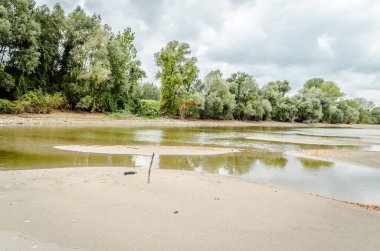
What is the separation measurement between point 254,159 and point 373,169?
22.4 feet

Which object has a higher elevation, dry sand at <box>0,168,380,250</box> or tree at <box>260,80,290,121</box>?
tree at <box>260,80,290,121</box>

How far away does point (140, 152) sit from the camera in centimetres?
2056

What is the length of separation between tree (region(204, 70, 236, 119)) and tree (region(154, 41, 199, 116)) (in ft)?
13.5

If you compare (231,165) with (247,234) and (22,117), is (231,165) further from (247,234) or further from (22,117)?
(22,117)

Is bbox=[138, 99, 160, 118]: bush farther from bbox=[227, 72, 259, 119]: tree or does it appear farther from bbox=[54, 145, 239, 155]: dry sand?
bbox=[54, 145, 239, 155]: dry sand

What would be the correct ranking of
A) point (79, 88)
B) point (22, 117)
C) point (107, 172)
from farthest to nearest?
1. point (79, 88)
2. point (22, 117)
3. point (107, 172)

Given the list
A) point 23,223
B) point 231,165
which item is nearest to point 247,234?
point 23,223

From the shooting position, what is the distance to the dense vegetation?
152ft

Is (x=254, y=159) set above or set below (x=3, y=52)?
below

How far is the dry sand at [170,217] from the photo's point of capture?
6.11m

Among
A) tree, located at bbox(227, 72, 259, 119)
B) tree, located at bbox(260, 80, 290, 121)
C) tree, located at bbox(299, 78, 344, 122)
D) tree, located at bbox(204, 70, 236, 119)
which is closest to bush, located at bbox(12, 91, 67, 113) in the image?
tree, located at bbox(204, 70, 236, 119)

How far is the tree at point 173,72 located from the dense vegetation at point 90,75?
230mm

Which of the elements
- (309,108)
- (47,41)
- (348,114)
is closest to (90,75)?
(47,41)

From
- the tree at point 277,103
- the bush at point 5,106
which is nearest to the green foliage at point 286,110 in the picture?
the tree at point 277,103
